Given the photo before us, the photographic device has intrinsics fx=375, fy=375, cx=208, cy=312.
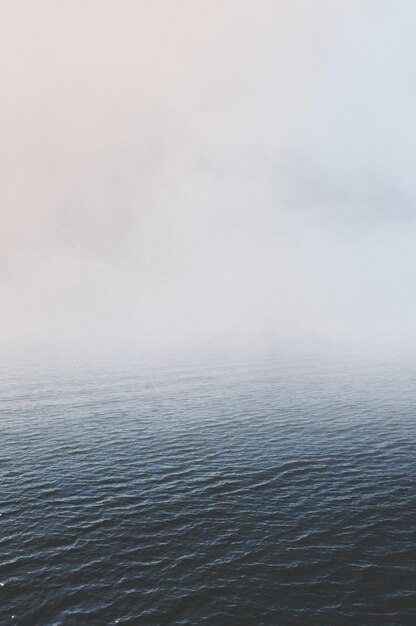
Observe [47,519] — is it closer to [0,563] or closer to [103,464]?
[0,563]

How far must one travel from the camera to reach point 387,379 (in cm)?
13350

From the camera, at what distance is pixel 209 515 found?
43969 mm

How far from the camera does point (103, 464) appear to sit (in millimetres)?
59125

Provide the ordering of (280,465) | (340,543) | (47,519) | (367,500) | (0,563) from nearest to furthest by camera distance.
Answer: (0,563) < (340,543) < (47,519) < (367,500) < (280,465)

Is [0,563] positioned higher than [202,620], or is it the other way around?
[0,563]

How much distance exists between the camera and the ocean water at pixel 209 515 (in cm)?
3088

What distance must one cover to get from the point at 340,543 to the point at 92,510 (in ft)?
92.7

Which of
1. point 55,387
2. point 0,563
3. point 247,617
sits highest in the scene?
point 55,387

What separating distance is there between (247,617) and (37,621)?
16.2m

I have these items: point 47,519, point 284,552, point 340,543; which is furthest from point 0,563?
point 340,543

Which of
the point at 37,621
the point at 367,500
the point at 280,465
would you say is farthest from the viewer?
the point at 280,465

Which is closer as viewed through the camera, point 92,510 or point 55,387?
point 92,510

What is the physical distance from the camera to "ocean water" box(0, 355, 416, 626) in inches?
1216

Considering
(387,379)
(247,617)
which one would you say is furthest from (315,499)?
(387,379)
